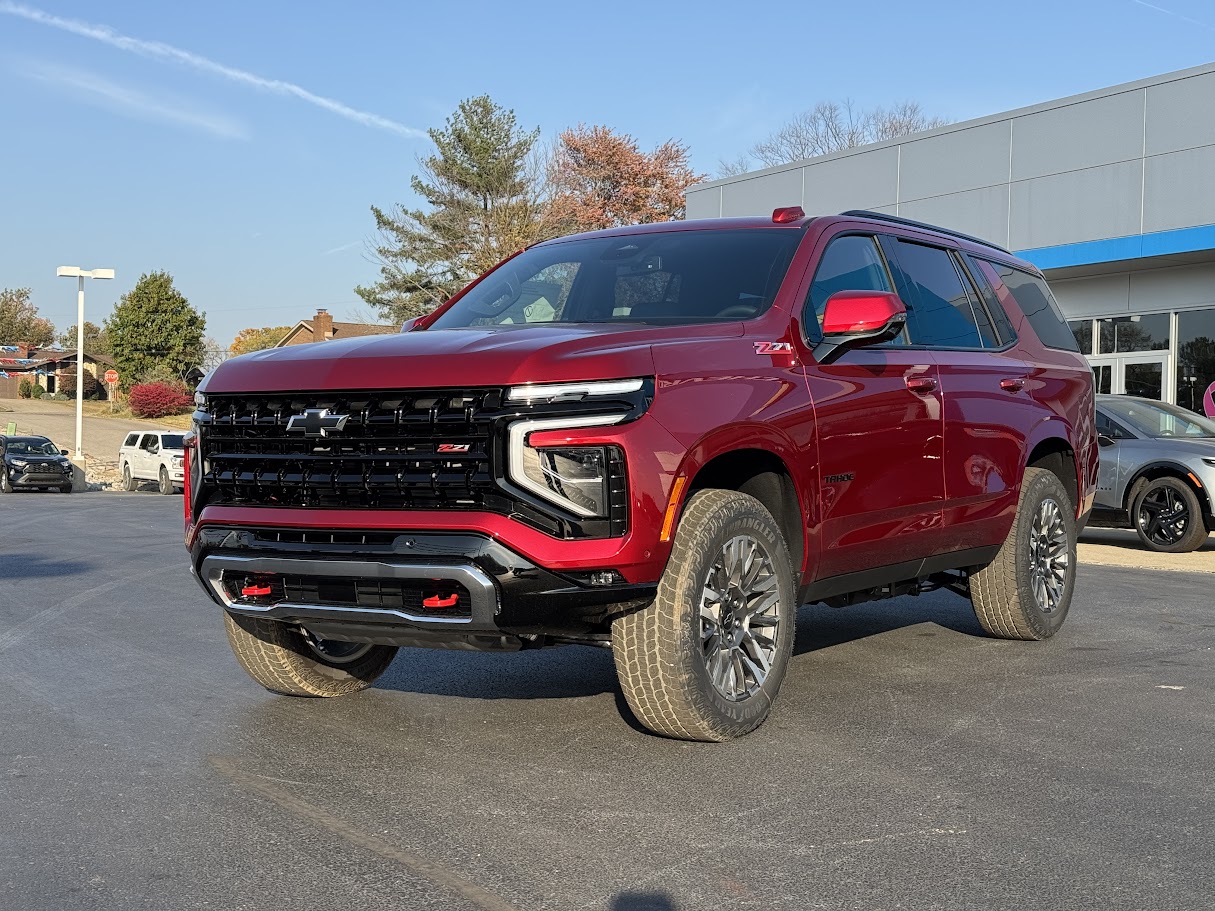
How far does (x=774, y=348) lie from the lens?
527 centimetres

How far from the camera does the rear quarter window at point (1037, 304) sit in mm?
7551

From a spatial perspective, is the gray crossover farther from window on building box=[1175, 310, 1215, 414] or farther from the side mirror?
the side mirror

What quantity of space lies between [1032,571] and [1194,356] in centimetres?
1608

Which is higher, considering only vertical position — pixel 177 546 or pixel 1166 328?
pixel 1166 328

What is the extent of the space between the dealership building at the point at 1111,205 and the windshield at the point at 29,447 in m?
22.2

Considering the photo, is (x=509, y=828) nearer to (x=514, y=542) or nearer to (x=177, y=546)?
(x=514, y=542)

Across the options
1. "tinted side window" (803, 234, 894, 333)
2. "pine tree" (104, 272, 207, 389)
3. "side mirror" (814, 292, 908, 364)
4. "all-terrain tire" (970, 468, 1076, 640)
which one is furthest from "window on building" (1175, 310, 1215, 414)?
"pine tree" (104, 272, 207, 389)

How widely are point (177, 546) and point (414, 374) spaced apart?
417 inches

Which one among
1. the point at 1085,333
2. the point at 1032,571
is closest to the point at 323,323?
the point at 1085,333

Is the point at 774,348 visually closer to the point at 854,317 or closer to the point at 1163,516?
the point at 854,317

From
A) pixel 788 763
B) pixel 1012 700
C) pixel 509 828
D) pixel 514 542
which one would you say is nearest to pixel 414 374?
pixel 514 542

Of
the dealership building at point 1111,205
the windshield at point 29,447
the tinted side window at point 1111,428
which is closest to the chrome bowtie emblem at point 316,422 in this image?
the tinted side window at point 1111,428

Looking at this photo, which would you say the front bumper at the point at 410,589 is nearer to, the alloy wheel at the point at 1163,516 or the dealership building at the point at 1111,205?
the alloy wheel at the point at 1163,516

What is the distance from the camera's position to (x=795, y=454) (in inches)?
207
